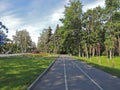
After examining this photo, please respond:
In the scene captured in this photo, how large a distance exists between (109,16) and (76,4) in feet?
37.6

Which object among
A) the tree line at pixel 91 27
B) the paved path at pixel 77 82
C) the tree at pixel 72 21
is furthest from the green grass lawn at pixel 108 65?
the tree at pixel 72 21

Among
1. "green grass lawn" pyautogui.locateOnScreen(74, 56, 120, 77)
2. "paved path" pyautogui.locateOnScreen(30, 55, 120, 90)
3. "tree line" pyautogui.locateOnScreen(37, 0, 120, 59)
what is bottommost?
"paved path" pyautogui.locateOnScreen(30, 55, 120, 90)

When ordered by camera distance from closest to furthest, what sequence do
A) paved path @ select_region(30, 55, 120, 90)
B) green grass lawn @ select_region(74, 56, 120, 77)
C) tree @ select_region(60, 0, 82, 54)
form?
paved path @ select_region(30, 55, 120, 90) < green grass lawn @ select_region(74, 56, 120, 77) < tree @ select_region(60, 0, 82, 54)

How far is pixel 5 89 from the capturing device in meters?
17.2

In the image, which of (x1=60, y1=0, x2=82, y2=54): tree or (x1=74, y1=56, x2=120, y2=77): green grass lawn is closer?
(x1=74, y1=56, x2=120, y2=77): green grass lawn

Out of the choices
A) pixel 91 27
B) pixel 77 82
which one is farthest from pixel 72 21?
pixel 77 82

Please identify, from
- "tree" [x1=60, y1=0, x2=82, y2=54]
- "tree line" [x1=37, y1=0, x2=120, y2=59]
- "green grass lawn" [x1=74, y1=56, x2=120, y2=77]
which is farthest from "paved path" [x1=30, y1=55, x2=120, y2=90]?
"tree" [x1=60, y1=0, x2=82, y2=54]

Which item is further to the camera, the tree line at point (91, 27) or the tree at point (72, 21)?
the tree at point (72, 21)

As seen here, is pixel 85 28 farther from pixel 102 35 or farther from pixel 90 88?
pixel 90 88

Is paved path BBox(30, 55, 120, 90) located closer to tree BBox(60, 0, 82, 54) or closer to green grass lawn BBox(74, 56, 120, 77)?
green grass lawn BBox(74, 56, 120, 77)

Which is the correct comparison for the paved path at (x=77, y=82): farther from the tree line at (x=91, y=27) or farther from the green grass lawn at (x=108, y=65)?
the tree line at (x=91, y=27)

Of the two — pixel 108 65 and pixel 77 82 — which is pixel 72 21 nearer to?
pixel 108 65

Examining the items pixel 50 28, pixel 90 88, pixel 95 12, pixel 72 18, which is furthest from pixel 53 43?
pixel 90 88

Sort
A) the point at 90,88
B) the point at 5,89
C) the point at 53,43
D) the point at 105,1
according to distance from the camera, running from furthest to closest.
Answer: the point at 53,43
the point at 105,1
the point at 90,88
the point at 5,89
